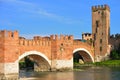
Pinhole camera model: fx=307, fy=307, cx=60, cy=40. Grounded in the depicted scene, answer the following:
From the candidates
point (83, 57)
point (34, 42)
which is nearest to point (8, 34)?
point (34, 42)

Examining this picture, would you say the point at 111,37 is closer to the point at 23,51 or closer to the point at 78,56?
the point at 78,56

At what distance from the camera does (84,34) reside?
77.2 meters

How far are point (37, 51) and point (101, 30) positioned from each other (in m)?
25.0

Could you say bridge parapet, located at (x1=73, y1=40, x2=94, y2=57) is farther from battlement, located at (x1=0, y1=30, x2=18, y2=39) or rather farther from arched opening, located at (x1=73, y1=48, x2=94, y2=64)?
battlement, located at (x1=0, y1=30, x2=18, y2=39)

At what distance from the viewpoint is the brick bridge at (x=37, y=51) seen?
31047 mm

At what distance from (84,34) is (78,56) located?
17088 mm

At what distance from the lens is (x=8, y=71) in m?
30.7

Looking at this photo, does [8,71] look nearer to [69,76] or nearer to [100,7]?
[69,76]

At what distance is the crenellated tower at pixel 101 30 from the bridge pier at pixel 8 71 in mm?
30722

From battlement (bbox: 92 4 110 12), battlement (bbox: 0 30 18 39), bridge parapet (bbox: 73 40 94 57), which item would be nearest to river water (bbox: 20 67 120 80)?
battlement (bbox: 0 30 18 39)

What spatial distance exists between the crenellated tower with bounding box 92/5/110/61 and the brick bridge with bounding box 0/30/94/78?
9793 mm

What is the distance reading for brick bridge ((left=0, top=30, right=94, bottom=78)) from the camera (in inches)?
1222

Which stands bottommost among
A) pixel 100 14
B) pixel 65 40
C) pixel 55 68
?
pixel 55 68

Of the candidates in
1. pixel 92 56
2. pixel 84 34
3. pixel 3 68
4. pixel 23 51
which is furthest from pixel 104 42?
pixel 3 68
